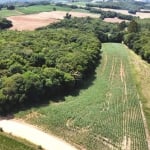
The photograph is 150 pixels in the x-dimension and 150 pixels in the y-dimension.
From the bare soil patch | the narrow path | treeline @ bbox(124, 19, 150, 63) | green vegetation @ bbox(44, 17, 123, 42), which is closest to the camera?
the narrow path

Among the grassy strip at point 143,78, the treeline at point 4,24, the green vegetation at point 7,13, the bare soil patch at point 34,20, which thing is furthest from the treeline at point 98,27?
the green vegetation at point 7,13

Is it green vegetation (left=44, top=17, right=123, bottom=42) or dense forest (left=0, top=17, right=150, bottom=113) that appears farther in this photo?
green vegetation (left=44, top=17, right=123, bottom=42)

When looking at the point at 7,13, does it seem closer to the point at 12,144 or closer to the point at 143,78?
the point at 143,78

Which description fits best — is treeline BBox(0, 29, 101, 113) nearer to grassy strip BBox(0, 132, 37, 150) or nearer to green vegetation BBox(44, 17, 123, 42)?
grassy strip BBox(0, 132, 37, 150)

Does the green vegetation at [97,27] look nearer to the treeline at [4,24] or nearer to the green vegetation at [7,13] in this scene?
the treeline at [4,24]

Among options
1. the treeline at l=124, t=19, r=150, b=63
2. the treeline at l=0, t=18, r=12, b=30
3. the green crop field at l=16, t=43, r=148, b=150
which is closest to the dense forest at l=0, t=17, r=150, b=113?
the treeline at l=124, t=19, r=150, b=63

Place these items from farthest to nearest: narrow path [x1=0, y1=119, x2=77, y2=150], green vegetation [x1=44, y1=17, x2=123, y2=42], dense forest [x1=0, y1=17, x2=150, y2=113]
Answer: green vegetation [x1=44, y1=17, x2=123, y2=42] → dense forest [x1=0, y1=17, x2=150, y2=113] → narrow path [x1=0, y1=119, x2=77, y2=150]
